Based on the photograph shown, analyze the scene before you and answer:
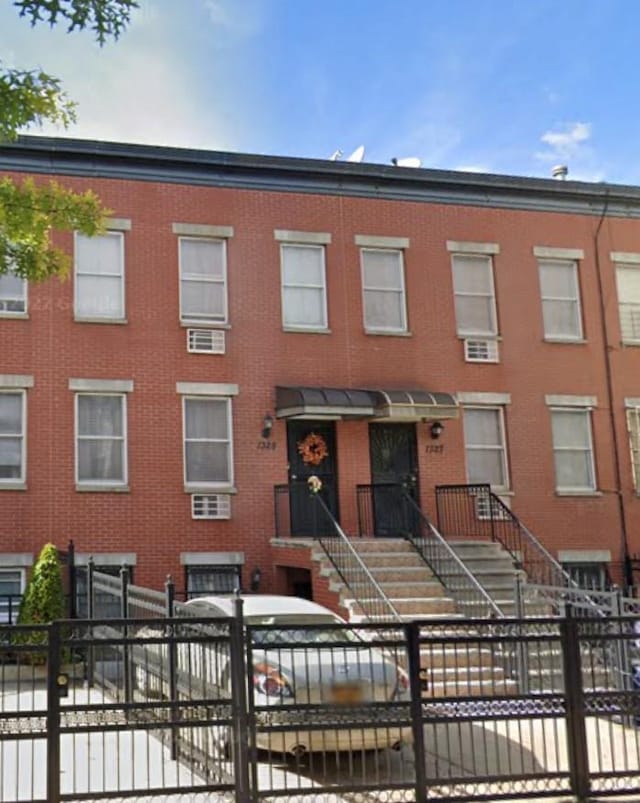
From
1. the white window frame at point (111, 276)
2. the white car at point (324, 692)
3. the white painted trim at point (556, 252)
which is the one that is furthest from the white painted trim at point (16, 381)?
the white painted trim at point (556, 252)

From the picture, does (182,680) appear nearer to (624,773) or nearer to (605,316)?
(624,773)

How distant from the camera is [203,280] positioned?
18547 mm

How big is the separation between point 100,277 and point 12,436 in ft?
11.3

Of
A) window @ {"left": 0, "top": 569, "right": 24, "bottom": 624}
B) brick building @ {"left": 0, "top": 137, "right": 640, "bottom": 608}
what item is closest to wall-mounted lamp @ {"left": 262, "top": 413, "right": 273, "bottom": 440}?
brick building @ {"left": 0, "top": 137, "right": 640, "bottom": 608}

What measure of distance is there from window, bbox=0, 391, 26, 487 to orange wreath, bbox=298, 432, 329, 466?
5.23 m

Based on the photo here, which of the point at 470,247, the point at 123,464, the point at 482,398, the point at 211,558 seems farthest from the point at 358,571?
the point at 470,247

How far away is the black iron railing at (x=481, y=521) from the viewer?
1817 cm

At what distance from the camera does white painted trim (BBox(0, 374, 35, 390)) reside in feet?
55.6

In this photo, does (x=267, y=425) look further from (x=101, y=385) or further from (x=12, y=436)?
(x=12, y=436)

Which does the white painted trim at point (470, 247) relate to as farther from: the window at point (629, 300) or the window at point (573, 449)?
the window at point (573, 449)

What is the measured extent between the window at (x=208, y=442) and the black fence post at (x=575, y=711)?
10.7 metres

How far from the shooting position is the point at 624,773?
7.69m

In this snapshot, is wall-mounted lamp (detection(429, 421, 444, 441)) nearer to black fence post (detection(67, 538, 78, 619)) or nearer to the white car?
black fence post (detection(67, 538, 78, 619))

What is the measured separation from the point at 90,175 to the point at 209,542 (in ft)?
24.1
